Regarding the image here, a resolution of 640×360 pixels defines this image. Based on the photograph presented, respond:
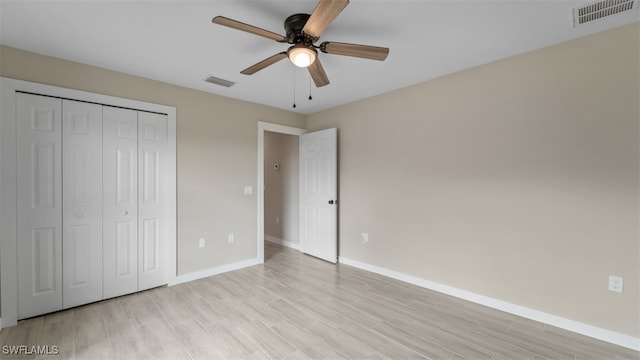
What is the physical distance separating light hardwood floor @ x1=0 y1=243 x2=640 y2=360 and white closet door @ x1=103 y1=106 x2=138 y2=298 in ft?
0.87

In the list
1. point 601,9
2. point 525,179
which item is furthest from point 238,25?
point 525,179

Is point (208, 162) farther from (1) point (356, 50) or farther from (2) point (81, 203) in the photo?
(1) point (356, 50)

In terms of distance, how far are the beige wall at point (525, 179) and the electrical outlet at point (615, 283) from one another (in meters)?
0.03

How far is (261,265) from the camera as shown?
4016mm

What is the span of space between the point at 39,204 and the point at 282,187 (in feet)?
11.2

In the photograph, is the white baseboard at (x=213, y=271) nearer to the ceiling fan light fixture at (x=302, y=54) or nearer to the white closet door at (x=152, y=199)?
the white closet door at (x=152, y=199)

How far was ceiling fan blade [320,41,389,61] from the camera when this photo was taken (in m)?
1.89

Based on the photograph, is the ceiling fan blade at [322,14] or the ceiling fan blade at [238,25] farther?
the ceiling fan blade at [238,25]

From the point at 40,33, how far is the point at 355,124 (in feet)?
11.1

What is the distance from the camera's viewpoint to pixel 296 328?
92.6 inches

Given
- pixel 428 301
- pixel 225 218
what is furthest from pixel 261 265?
pixel 428 301

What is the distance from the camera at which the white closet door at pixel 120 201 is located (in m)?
2.84

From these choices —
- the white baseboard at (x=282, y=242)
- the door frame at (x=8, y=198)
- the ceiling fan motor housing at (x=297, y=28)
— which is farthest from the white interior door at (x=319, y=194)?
the door frame at (x=8, y=198)

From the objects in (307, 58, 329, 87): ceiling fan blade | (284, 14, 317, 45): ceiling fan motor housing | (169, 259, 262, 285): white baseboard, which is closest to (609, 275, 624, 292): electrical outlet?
(307, 58, 329, 87): ceiling fan blade
